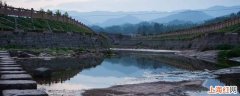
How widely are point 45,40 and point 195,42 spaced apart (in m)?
36.1

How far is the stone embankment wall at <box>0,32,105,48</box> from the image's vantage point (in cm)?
5112

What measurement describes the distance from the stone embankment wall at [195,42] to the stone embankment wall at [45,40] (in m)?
19.5

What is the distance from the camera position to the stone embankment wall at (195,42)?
214 ft

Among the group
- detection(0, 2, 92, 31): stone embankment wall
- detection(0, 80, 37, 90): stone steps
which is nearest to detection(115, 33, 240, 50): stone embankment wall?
detection(0, 2, 92, 31): stone embankment wall

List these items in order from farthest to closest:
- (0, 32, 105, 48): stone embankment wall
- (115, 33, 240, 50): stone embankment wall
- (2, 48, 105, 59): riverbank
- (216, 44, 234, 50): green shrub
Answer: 1. (115, 33, 240, 50): stone embankment wall
2. (216, 44, 234, 50): green shrub
3. (0, 32, 105, 48): stone embankment wall
4. (2, 48, 105, 59): riverbank

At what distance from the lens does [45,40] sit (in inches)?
2299

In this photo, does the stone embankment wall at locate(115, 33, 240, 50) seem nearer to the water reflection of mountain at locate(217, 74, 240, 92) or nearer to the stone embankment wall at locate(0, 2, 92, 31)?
the stone embankment wall at locate(0, 2, 92, 31)

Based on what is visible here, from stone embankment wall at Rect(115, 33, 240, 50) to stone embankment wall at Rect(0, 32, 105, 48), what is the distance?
64.1 feet

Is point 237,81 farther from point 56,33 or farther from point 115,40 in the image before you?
point 115,40

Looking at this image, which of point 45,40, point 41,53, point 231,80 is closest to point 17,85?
point 231,80

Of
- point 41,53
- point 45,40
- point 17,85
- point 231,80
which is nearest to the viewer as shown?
point 17,85

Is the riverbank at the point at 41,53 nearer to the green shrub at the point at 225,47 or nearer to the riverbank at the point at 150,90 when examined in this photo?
the green shrub at the point at 225,47

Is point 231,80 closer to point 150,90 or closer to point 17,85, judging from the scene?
point 150,90

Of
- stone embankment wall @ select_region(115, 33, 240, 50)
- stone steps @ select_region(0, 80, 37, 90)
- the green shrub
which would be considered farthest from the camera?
stone embankment wall @ select_region(115, 33, 240, 50)
